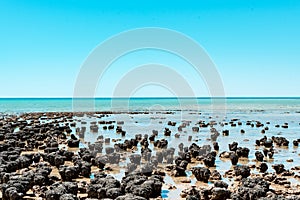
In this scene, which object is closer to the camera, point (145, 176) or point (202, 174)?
point (145, 176)

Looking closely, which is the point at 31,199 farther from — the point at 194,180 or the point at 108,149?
the point at 108,149

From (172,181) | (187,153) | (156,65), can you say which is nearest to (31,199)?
(172,181)

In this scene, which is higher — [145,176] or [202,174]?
[145,176]

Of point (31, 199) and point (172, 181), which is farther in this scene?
point (172, 181)

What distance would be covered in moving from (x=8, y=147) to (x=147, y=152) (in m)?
10.5

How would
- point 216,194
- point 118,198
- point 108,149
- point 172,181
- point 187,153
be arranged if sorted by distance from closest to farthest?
point 118,198 → point 216,194 → point 172,181 → point 187,153 → point 108,149

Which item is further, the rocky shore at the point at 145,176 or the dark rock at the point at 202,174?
the dark rock at the point at 202,174

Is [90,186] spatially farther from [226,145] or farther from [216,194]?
[226,145]

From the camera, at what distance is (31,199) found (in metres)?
14.1

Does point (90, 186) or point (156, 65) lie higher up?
point (156, 65)

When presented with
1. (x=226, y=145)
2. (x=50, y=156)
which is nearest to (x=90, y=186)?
(x=50, y=156)

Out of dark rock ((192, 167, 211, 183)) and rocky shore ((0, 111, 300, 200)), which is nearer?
rocky shore ((0, 111, 300, 200))

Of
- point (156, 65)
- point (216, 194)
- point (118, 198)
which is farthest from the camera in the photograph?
point (156, 65)

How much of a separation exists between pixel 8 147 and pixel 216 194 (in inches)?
679
